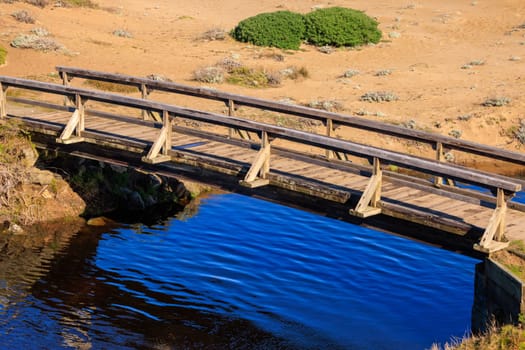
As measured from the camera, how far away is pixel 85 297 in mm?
15547

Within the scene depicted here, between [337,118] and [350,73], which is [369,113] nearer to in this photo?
[350,73]

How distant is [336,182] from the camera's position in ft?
47.2

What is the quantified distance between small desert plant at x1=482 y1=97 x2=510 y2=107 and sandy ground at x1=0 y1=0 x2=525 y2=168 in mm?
254

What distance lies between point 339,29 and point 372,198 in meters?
29.0

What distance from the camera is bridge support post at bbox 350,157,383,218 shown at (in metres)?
12.6

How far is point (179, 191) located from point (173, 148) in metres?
5.88

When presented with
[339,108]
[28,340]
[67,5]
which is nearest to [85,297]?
[28,340]

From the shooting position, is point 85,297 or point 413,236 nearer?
point 413,236

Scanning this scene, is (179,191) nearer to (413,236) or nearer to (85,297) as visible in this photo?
(85,297)

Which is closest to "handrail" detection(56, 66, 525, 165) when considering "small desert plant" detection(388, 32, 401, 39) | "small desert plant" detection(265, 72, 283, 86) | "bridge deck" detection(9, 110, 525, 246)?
"bridge deck" detection(9, 110, 525, 246)

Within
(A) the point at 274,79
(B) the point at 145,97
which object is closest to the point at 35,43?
(A) the point at 274,79

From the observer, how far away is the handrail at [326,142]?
11.8 meters

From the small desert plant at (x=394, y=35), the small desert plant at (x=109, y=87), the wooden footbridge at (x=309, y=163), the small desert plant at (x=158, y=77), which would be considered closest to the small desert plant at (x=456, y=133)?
the wooden footbridge at (x=309, y=163)

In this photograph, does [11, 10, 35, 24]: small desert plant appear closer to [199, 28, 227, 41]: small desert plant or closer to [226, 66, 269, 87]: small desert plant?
[199, 28, 227, 41]: small desert plant
